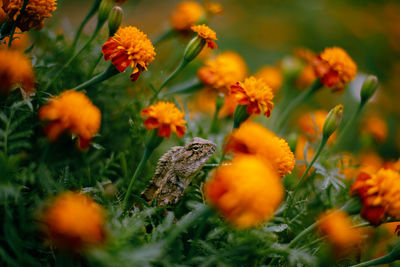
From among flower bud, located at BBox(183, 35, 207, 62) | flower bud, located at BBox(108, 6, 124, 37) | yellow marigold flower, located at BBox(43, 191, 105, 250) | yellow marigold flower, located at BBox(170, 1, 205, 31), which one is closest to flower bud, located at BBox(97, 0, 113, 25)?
flower bud, located at BBox(108, 6, 124, 37)

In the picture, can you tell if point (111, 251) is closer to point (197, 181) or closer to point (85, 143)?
point (85, 143)

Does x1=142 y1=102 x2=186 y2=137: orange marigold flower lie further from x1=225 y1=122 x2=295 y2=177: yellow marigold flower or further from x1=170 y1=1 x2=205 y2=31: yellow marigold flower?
x1=170 y1=1 x2=205 y2=31: yellow marigold flower

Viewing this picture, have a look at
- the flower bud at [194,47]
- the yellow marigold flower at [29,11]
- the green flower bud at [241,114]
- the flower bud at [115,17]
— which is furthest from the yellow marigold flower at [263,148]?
the yellow marigold flower at [29,11]

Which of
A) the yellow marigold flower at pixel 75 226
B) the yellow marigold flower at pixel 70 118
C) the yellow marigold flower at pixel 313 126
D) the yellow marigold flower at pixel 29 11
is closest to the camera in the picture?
the yellow marigold flower at pixel 75 226

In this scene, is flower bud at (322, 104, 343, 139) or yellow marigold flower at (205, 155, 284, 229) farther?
flower bud at (322, 104, 343, 139)

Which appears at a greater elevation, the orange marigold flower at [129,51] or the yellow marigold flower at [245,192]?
the orange marigold flower at [129,51]

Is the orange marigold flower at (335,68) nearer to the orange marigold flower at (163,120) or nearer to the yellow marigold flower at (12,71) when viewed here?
the orange marigold flower at (163,120)

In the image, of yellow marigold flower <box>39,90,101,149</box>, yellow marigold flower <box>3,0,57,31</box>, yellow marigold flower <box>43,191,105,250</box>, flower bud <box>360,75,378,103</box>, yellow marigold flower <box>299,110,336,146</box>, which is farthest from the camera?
yellow marigold flower <box>299,110,336,146</box>

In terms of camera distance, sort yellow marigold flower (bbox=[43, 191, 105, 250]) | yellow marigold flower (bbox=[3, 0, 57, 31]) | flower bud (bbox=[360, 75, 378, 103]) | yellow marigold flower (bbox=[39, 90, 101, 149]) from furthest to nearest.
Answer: flower bud (bbox=[360, 75, 378, 103])
yellow marigold flower (bbox=[3, 0, 57, 31])
yellow marigold flower (bbox=[39, 90, 101, 149])
yellow marigold flower (bbox=[43, 191, 105, 250])
